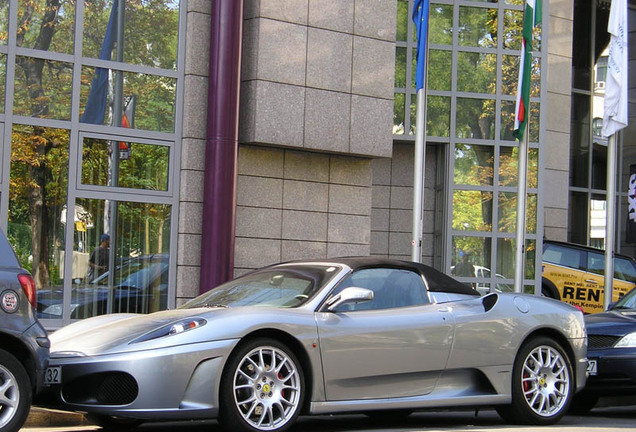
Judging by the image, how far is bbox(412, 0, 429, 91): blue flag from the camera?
13.5 meters

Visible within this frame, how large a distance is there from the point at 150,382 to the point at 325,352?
1322 millimetres

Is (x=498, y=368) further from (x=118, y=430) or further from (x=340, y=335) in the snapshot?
(x=118, y=430)

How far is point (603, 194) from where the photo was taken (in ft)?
94.2

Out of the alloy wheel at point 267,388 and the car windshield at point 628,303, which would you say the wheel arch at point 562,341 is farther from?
the alloy wheel at point 267,388

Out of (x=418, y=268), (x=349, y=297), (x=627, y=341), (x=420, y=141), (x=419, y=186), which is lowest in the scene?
(x=627, y=341)

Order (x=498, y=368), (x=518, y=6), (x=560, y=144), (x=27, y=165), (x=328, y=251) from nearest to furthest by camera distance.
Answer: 1. (x=498, y=368)
2. (x=27, y=165)
3. (x=328, y=251)
4. (x=518, y=6)
5. (x=560, y=144)

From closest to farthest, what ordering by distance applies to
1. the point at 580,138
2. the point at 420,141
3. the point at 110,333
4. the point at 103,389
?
the point at 103,389
the point at 110,333
the point at 420,141
the point at 580,138

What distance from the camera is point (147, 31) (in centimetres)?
1349

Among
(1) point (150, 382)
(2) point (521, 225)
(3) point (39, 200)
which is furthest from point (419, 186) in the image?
(1) point (150, 382)

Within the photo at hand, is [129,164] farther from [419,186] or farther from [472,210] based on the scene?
[472,210]

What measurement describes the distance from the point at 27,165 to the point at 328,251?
14.1 ft

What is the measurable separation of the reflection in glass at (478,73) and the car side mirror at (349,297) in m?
11.6

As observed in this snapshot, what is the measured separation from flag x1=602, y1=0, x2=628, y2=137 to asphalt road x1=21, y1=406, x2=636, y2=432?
7.05 m

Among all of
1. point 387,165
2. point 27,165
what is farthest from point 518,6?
point 27,165
